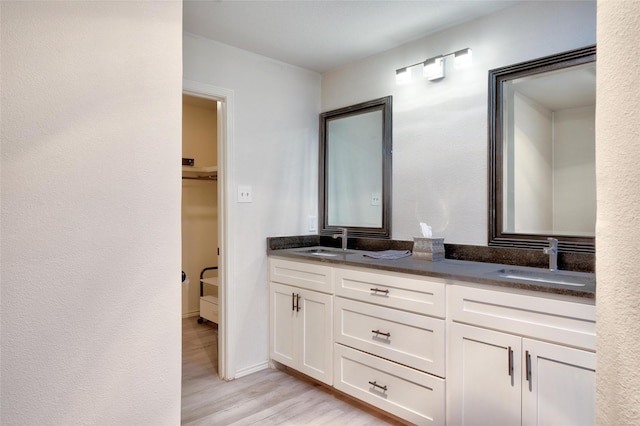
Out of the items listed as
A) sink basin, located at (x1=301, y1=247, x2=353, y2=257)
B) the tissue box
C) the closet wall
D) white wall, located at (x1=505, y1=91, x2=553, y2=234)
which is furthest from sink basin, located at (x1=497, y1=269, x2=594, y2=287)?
the closet wall

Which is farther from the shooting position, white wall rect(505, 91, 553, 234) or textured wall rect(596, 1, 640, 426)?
white wall rect(505, 91, 553, 234)

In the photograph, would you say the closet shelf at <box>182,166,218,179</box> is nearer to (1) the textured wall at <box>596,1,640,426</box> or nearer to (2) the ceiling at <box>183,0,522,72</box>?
(2) the ceiling at <box>183,0,522,72</box>

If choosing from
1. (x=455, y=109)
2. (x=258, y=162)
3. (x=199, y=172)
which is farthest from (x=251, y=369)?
(x=455, y=109)

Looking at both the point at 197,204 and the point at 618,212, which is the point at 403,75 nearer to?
the point at 618,212

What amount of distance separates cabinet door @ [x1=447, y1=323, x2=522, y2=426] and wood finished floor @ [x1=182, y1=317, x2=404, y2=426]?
477mm

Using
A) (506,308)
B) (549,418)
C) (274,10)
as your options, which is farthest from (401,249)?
(274,10)

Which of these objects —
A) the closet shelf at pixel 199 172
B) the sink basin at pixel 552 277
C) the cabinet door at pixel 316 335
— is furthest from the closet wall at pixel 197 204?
the sink basin at pixel 552 277

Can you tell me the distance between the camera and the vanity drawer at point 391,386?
188 cm

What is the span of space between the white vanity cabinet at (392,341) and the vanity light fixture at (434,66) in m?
1.34

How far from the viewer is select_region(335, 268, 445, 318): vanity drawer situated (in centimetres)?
188

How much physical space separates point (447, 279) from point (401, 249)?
0.82m

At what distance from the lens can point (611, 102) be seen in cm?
44

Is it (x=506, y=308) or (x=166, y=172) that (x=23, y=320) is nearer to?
(x=166, y=172)

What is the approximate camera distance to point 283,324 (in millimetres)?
2766
